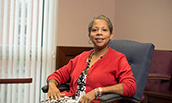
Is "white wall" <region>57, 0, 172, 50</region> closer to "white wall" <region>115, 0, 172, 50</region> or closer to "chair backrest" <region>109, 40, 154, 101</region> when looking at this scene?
"white wall" <region>115, 0, 172, 50</region>

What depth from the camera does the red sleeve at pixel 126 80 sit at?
210cm

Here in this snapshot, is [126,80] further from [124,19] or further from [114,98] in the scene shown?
[124,19]

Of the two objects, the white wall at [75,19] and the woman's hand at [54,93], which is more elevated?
the white wall at [75,19]

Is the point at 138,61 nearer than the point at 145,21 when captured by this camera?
Yes

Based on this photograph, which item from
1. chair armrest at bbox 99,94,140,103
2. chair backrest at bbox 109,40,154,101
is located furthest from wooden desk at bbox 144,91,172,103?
chair armrest at bbox 99,94,140,103

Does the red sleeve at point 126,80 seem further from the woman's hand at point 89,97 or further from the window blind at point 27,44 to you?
the window blind at point 27,44

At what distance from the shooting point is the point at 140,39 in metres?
4.12

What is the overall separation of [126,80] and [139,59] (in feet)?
1.20

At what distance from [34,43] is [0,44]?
0.44m

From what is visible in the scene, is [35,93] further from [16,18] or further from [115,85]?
[115,85]

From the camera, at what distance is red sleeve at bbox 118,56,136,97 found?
210 centimetres

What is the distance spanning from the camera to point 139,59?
2.41 metres

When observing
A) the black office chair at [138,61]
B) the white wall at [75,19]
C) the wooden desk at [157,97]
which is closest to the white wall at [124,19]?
the white wall at [75,19]

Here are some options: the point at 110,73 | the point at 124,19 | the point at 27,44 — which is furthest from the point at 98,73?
the point at 124,19
